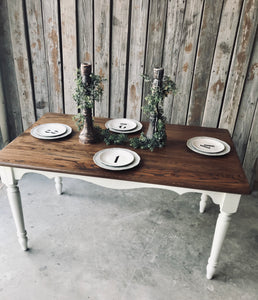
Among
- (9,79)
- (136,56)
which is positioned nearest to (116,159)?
(136,56)

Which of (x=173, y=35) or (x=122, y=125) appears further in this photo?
(x=173, y=35)

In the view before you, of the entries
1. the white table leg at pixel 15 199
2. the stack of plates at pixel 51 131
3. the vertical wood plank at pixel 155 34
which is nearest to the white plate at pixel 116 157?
the stack of plates at pixel 51 131

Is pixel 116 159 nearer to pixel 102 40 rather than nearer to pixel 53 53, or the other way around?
pixel 102 40

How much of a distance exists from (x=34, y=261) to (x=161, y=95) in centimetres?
147

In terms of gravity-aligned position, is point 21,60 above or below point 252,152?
above

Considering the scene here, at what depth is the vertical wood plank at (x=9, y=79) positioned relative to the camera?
256 centimetres

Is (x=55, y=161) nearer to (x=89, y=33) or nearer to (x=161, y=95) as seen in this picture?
(x=161, y=95)

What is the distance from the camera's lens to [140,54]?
2.47 meters

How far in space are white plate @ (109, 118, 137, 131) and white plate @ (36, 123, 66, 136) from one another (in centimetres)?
38

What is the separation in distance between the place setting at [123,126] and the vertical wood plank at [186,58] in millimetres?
623

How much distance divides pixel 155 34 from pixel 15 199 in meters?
1.77

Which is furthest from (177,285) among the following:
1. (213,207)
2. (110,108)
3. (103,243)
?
(110,108)

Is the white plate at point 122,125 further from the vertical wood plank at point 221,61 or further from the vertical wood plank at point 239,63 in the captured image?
the vertical wood plank at point 239,63

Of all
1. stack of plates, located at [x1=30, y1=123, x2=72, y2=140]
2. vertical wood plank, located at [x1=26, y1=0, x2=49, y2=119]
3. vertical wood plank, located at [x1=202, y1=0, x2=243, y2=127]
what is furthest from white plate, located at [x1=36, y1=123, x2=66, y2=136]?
vertical wood plank, located at [x1=202, y1=0, x2=243, y2=127]
